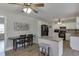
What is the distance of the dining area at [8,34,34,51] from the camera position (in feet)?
4.14

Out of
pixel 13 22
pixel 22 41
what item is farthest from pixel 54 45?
pixel 13 22

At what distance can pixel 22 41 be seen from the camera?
1.29 m

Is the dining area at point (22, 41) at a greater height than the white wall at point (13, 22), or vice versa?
the white wall at point (13, 22)

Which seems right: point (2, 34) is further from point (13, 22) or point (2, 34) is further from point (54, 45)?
point (54, 45)

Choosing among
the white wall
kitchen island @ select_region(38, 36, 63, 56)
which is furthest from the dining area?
kitchen island @ select_region(38, 36, 63, 56)

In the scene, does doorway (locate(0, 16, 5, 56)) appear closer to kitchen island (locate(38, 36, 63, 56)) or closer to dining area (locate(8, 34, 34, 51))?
dining area (locate(8, 34, 34, 51))

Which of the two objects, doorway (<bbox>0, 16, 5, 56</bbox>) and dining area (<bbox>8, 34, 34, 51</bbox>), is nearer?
doorway (<bbox>0, 16, 5, 56</bbox>)

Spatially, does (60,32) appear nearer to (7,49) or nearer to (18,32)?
(18,32)

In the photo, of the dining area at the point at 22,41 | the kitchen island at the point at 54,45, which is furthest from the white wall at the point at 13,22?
the kitchen island at the point at 54,45

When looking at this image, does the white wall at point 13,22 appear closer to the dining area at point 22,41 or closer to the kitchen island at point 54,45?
the dining area at point 22,41

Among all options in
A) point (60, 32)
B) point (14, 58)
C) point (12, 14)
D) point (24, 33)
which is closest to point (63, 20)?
point (60, 32)

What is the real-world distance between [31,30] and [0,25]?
0.45m

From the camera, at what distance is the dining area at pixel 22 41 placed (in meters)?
1.26

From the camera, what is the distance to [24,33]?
1.31 m
